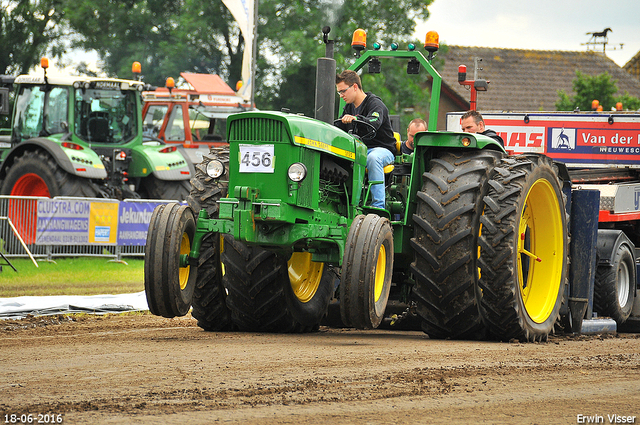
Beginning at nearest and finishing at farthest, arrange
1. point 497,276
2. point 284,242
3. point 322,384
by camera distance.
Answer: point 322,384
point 284,242
point 497,276

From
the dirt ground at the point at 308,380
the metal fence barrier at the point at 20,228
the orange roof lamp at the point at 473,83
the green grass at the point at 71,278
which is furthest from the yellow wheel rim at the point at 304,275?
the metal fence barrier at the point at 20,228

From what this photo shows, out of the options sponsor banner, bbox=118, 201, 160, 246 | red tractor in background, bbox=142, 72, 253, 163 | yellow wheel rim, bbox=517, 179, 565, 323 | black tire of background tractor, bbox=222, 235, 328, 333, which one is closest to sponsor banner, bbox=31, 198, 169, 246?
sponsor banner, bbox=118, 201, 160, 246

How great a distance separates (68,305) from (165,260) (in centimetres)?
378

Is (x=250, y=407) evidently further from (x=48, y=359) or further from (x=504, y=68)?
(x=504, y=68)

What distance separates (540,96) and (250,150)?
36838 mm

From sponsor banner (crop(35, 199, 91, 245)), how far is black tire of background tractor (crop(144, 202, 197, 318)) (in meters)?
9.19

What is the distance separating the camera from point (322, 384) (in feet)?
16.9

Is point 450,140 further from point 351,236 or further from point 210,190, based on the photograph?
point 210,190

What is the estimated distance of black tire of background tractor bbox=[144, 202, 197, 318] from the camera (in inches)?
269

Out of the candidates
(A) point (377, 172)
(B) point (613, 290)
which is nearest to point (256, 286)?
(A) point (377, 172)

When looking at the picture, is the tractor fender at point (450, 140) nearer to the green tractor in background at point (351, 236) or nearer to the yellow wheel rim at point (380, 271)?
the green tractor in background at point (351, 236)

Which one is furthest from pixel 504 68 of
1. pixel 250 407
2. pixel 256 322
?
pixel 250 407

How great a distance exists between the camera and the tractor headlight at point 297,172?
21.9ft

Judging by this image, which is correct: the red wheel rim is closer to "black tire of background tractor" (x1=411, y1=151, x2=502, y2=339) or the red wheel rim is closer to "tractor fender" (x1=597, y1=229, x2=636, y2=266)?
"tractor fender" (x1=597, y1=229, x2=636, y2=266)
